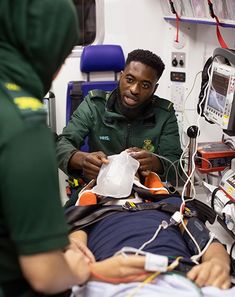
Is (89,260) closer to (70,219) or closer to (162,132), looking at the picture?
(70,219)

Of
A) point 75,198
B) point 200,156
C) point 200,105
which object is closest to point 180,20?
point 200,105

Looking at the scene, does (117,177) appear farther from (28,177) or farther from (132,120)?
(28,177)

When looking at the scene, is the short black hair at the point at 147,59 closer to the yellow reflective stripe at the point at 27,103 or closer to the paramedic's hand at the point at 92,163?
the paramedic's hand at the point at 92,163

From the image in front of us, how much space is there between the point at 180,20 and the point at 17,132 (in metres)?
2.56

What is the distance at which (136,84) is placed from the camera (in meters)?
2.20

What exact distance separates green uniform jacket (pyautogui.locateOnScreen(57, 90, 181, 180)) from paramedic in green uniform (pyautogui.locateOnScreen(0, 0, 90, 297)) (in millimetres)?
1434

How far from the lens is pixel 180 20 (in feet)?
9.84

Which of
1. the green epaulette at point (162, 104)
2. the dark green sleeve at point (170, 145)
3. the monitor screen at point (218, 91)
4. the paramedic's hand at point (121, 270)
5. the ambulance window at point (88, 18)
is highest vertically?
the ambulance window at point (88, 18)

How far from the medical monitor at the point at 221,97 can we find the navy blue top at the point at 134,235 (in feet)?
1.73

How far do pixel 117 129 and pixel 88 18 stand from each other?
151 cm

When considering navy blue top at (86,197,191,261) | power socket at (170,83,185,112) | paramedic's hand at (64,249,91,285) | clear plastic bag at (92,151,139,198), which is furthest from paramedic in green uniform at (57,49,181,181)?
paramedic's hand at (64,249,91,285)

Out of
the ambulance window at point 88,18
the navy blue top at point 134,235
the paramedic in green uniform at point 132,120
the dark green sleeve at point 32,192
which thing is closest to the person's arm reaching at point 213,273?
the navy blue top at point 134,235

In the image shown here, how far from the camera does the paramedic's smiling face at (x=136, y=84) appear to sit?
86.7 inches

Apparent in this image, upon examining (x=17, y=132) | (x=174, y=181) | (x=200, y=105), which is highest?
(x=17, y=132)
